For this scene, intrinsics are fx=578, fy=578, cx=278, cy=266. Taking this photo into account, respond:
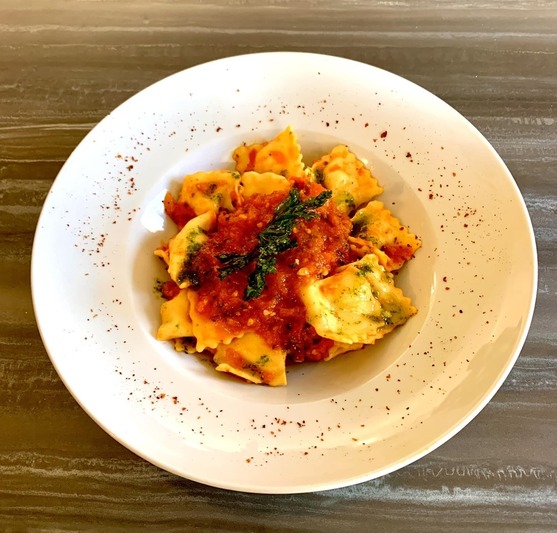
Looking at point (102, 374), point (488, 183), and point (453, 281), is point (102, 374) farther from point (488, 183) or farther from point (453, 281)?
point (488, 183)

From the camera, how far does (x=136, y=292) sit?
251 centimetres

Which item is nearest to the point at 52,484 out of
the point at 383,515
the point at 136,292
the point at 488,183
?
the point at 136,292

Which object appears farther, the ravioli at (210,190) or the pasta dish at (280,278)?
the ravioli at (210,190)

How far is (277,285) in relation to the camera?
8.18 feet

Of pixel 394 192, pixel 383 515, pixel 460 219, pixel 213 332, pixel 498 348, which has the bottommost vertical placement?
pixel 383 515

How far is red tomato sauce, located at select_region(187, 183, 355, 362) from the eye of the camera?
2.49 m

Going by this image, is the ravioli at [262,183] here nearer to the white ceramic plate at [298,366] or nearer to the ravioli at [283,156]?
the ravioli at [283,156]

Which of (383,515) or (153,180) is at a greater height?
(153,180)

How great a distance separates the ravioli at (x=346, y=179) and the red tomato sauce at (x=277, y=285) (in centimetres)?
22

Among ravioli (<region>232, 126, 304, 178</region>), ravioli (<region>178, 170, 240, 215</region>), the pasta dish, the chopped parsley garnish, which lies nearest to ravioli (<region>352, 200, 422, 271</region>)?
the pasta dish

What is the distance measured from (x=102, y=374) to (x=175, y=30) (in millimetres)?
2441

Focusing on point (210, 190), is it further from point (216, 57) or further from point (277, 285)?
point (216, 57)

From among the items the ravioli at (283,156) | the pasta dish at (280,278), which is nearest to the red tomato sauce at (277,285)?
the pasta dish at (280,278)

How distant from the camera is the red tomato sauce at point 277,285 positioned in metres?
2.49
